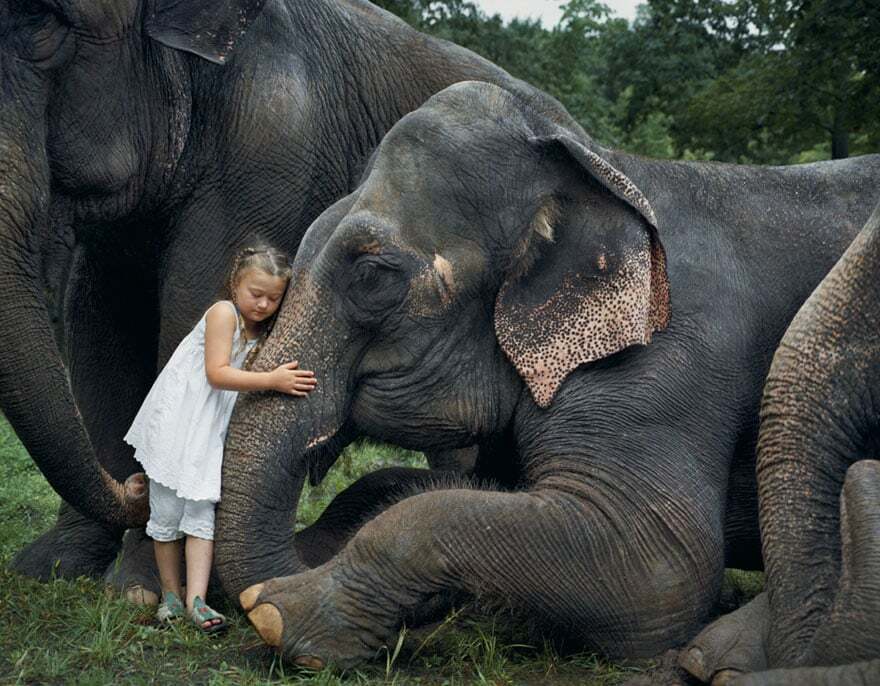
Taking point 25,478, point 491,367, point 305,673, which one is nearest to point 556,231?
point 491,367

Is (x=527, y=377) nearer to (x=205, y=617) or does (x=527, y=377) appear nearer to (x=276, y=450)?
(x=276, y=450)

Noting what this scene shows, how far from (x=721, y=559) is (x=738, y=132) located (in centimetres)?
1008

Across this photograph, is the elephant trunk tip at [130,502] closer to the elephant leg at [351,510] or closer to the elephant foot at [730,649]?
the elephant leg at [351,510]

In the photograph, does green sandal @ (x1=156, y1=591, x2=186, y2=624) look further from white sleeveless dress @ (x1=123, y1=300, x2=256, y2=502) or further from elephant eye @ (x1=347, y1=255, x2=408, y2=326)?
elephant eye @ (x1=347, y1=255, x2=408, y2=326)

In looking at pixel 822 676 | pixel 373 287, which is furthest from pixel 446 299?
pixel 822 676

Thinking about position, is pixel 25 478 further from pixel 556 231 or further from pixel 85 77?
pixel 556 231

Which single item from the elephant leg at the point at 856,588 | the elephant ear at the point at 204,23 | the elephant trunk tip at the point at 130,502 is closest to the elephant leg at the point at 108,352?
the elephant ear at the point at 204,23

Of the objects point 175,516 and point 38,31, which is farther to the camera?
point 38,31

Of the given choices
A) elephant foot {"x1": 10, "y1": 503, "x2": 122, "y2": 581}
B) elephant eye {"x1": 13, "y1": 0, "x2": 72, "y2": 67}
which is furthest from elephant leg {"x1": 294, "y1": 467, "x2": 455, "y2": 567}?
elephant eye {"x1": 13, "y1": 0, "x2": 72, "y2": 67}

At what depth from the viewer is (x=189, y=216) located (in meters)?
5.25

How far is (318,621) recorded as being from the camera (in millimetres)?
3762

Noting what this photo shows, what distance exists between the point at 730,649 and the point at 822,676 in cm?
47

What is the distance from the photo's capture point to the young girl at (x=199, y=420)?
4.27m

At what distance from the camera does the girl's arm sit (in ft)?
13.5
